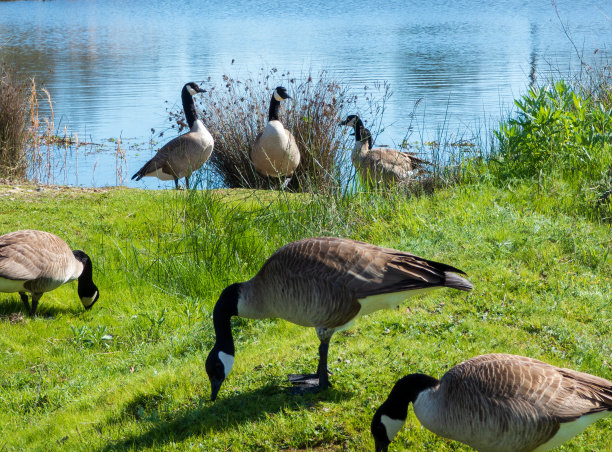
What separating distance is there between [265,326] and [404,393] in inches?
103

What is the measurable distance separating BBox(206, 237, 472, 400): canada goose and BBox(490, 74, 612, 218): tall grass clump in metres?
4.40

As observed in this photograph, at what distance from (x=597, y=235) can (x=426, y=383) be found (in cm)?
385

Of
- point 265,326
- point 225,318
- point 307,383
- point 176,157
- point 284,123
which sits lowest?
point 265,326

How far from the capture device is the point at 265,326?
6.17m

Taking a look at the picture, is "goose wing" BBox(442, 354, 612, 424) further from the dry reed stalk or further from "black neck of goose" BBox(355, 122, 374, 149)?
the dry reed stalk

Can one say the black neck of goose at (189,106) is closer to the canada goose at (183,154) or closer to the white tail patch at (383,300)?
the canada goose at (183,154)

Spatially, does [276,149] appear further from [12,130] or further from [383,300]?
[383,300]

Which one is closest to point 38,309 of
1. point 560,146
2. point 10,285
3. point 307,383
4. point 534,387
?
point 10,285

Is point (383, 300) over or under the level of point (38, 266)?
over

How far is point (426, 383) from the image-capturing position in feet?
12.6

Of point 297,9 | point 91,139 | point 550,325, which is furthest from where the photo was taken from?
point 297,9

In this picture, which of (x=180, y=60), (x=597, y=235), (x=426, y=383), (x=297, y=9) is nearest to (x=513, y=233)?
(x=597, y=235)

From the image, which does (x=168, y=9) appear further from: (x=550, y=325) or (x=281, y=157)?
(x=550, y=325)

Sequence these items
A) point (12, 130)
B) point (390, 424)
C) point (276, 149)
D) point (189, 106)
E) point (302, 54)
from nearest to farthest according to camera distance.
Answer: point (390, 424)
point (276, 149)
point (12, 130)
point (189, 106)
point (302, 54)
